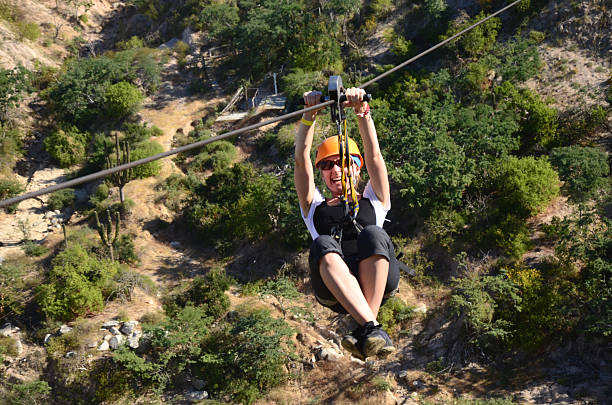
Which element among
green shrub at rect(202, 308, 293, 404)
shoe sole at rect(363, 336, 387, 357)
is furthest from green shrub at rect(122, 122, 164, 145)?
shoe sole at rect(363, 336, 387, 357)

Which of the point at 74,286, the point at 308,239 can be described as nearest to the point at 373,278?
the point at 308,239

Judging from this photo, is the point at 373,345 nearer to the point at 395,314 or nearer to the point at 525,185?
the point at 395,314

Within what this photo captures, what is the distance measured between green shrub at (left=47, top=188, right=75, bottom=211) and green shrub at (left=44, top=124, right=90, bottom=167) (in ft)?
11.9

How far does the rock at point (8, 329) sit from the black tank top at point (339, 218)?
1510cm

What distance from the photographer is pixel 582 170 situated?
14547 millimetres

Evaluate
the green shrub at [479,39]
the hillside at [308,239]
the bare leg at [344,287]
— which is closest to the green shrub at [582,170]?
the hillside at [308,239]

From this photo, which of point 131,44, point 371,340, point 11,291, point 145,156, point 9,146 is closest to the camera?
point 371,340

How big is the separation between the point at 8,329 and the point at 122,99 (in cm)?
1515

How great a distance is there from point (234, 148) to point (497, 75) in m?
12.7

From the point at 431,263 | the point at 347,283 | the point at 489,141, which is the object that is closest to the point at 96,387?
the point at 431,263

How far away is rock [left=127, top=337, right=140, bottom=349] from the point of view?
46.1ft

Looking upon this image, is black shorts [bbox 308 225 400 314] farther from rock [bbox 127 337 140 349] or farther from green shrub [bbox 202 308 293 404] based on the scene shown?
rock [bbox 127 337 140 349]

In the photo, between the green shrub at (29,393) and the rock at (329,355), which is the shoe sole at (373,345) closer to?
the rock at (329,355)

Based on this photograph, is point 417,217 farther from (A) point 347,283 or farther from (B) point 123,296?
(A) point 347,283
